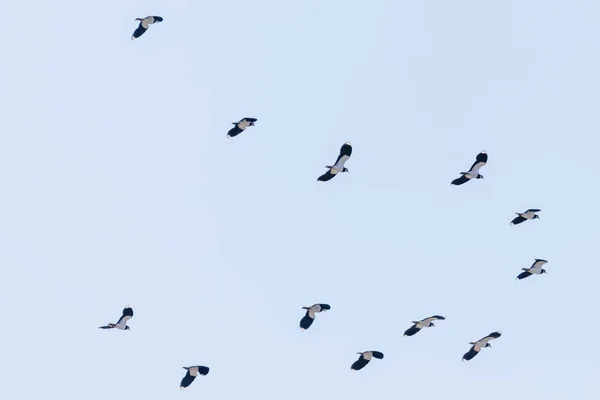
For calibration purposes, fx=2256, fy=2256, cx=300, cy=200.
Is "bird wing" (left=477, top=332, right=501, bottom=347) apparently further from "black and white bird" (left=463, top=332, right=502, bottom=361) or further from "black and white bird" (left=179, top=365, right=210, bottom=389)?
"black and white bird" (left=179, top=365, right=210, bottom=389)

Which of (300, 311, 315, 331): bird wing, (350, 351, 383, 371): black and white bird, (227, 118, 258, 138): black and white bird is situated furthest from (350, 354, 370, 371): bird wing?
(227, 118, 258, 138): black and white bird

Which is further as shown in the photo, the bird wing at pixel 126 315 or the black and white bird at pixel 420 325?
the bird wing at pixel 126 315

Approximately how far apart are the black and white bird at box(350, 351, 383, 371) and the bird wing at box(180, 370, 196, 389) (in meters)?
10.6

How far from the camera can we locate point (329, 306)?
146000 mm

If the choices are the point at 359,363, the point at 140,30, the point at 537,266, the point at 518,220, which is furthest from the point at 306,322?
the point at 140,30

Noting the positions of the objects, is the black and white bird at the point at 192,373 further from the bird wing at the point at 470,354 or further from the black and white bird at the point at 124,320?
the bird wing at the point at 470,354

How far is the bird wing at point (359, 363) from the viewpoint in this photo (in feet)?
487

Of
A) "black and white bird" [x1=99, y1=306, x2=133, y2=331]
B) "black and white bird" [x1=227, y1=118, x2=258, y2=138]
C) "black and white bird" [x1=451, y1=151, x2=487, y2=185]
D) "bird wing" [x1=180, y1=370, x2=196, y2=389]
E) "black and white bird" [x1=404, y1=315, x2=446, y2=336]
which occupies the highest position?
"black and white bird" [x1=227, y1=118, x2=258, y2=138]

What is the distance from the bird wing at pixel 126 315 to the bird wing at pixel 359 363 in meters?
16.2

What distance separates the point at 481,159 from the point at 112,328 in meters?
27.2

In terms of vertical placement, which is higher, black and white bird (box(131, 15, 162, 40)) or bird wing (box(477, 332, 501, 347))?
black and white bird (box(131, 15, 162, 40))

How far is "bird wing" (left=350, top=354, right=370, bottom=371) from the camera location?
148375 millimetres

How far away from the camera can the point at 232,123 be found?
147m

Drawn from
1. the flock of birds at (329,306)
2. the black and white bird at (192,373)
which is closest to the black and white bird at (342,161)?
the flock of birds at (329,306)
